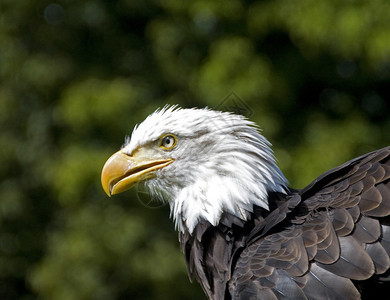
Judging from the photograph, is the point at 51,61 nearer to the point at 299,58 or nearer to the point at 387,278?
the point at 299,58

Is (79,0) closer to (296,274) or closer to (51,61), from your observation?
(51,61)

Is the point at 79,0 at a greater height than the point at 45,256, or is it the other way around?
the point at 79,0

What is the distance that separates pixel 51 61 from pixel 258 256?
7197 millimetres

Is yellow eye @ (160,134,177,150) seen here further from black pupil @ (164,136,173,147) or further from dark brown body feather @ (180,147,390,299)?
dark brown body feather @ (180,147,390,299)

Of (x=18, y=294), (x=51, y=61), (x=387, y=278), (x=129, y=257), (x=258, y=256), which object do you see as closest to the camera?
(x=387, y=278)

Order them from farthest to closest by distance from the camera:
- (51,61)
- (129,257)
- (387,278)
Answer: (51,61) → (129,257) → (387,278)

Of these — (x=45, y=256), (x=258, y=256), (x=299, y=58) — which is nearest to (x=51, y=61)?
(x=45, y=256)

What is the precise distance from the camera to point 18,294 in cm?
1082

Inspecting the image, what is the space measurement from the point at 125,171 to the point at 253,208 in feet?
2.89

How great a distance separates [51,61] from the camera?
31.8 ft

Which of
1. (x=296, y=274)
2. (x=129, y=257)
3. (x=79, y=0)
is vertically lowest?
(x=129, y=257)

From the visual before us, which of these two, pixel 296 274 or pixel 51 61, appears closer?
pixel 296 274

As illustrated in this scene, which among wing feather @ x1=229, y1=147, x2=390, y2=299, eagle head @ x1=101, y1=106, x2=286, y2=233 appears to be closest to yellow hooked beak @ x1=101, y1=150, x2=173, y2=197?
eagle head @ x1=101, y1=106, x2=286, y2=233

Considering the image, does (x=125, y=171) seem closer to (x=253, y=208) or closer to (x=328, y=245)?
(x=253, y=208)
